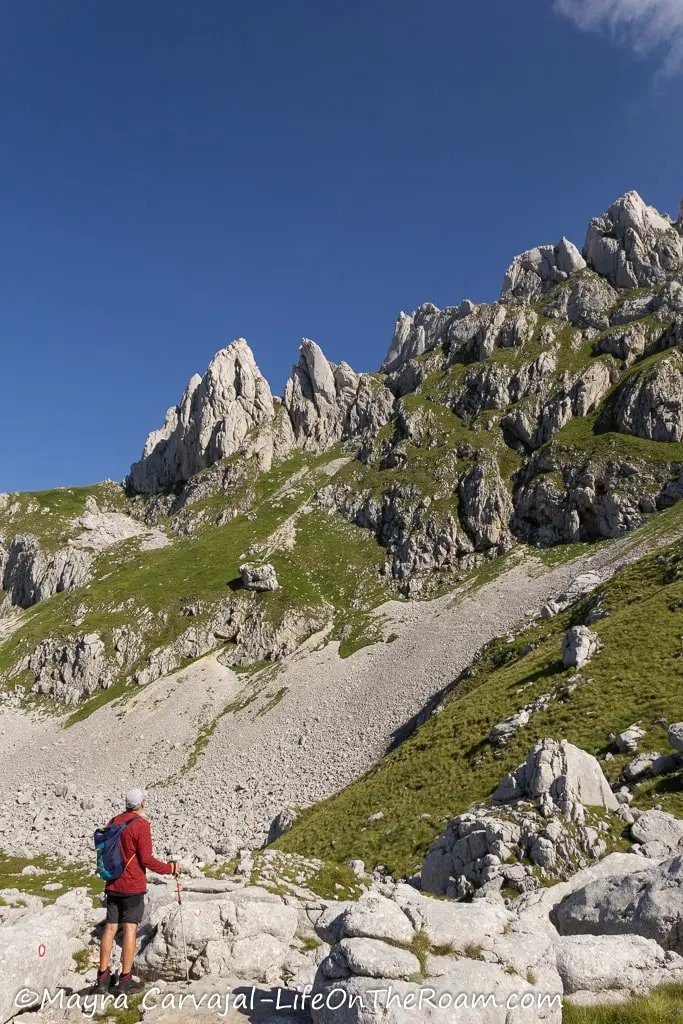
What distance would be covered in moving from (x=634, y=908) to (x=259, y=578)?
8165 centimetres

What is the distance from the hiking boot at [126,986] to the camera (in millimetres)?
9570

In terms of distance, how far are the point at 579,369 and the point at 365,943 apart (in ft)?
419

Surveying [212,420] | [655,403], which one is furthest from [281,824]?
[212,420]

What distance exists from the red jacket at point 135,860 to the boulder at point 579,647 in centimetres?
3052

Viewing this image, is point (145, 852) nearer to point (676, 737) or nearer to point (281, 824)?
point (676, 737)

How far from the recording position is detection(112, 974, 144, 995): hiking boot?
377 inches

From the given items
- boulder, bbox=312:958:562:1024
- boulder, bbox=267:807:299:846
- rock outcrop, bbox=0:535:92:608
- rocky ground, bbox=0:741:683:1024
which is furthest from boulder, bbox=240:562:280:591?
boulder, bbox=312:958:562:1024

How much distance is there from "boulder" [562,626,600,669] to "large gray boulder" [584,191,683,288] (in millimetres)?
143246

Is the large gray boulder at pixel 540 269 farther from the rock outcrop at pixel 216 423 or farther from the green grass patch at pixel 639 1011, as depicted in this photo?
the green grass patch at pixel 639 1011

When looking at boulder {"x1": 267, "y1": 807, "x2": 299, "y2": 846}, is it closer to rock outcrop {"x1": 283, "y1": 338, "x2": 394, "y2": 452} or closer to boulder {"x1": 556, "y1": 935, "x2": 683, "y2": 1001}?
boulder {"x1": 556, "y1": 935, "x2": 683, "y2": 1001}

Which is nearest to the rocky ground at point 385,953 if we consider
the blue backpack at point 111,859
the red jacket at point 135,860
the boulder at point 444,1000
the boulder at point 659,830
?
the boulder at point 444,1000

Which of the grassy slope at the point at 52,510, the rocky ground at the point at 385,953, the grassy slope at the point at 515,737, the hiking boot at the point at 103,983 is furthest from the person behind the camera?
the grassy slope at the point at 52,510

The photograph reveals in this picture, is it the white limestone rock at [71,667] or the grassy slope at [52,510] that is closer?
the white limestone rock at [71,667]

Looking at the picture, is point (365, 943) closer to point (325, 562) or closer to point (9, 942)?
point (9, 942)
